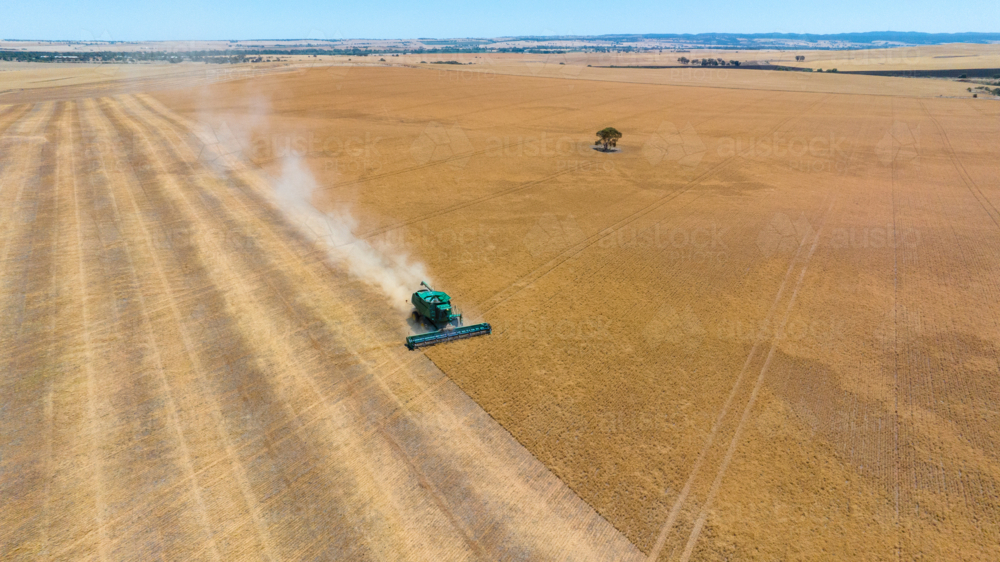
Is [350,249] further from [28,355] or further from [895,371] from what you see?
[895,371]

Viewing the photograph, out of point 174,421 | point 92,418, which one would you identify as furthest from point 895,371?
point 92,418

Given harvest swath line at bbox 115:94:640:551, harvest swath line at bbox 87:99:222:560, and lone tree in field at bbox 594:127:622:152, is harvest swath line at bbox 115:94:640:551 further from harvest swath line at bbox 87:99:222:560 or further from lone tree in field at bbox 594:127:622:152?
lone tree in field at bbox 594:127:622:152

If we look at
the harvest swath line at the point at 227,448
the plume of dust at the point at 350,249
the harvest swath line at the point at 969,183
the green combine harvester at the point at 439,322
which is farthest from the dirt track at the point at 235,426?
the harvest swath line at the point at 969,183

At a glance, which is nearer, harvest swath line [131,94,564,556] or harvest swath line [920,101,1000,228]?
harvest swath line [131,94,564,556]

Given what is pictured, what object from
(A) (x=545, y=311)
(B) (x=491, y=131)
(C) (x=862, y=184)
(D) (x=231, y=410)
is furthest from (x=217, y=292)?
(C) (x=862, y=184)

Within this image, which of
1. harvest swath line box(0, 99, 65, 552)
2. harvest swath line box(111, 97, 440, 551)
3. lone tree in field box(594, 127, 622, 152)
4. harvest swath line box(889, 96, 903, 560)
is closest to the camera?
harvest swath line box(889, 96, 903, 560)

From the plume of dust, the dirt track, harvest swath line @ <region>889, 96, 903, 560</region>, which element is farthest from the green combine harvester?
harvest swath line @ <region>889, 96, 903, 560</region>

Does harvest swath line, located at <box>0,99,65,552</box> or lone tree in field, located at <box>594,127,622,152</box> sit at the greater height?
lone tree in field, located at <box>594,127,622,152</box>
